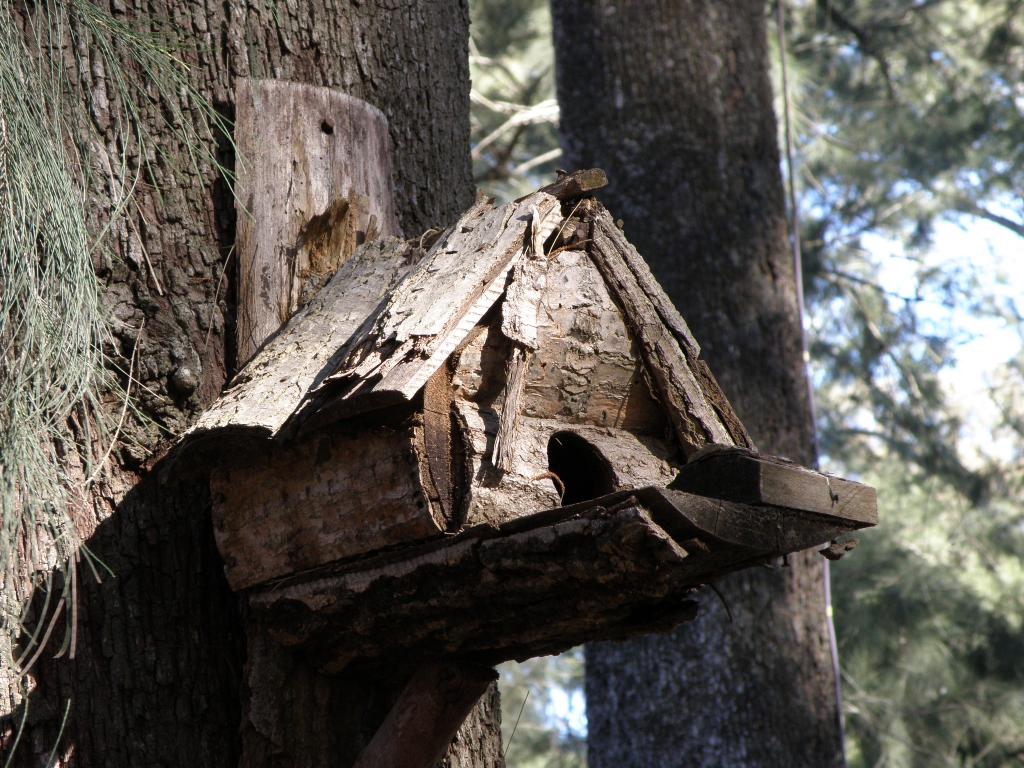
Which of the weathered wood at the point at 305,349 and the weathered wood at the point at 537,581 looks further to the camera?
the weathered wood at the point at 305,349

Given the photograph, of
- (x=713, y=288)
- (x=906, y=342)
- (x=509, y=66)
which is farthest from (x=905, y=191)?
(x=713, y=288)

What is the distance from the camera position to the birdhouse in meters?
1.55

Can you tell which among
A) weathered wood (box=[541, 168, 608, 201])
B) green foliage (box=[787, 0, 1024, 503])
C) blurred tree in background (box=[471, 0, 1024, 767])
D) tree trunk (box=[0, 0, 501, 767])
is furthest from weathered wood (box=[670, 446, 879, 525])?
green foliage (box=[787, 0, 1024, 503])

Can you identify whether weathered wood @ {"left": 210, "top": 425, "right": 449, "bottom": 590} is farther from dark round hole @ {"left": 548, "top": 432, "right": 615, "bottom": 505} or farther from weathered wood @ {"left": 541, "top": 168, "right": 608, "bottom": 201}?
weathered wood @ {"left": 541, "top": 168, "right": 608, "bottom": 201}

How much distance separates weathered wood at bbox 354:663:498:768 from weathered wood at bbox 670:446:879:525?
52 centimetres

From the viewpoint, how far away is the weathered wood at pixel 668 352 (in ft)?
6.31

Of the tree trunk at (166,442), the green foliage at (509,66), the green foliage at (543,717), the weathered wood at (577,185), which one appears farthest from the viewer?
the green foliage at (543,717)

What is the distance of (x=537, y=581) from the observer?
1.57 m

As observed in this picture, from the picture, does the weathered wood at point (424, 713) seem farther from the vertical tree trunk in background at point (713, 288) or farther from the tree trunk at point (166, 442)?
the vertical tree trunk in background at point (713, 288)

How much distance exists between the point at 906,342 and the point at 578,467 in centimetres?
918

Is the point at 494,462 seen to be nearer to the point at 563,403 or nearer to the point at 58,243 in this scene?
the point at 563,403

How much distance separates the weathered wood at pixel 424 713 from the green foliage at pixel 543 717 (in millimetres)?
8957

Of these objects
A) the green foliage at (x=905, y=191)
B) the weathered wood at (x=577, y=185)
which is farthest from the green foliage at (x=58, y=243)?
the green foliage at (x=905, y=191)

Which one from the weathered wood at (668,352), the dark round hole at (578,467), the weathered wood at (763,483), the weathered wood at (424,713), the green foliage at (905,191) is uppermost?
the green foliage at (905,191)
